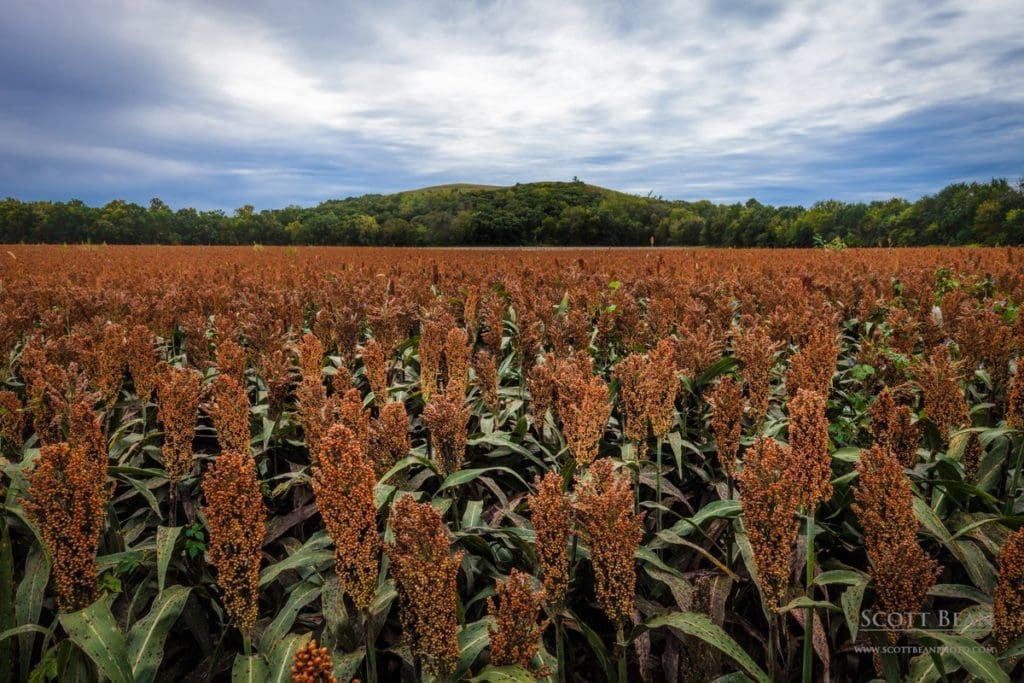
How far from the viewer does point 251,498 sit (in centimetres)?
164

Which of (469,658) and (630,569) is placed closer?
(630,569)

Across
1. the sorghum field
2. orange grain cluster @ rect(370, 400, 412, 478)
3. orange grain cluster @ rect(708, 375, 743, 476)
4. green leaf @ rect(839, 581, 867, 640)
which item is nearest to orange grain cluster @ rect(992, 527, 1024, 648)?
the sorghum field

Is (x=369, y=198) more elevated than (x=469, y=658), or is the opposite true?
(x=369, y=198)

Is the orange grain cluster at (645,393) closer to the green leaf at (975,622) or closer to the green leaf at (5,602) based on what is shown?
the green leaf at (975,622)

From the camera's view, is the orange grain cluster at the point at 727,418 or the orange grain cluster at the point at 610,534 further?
the orange grain cluster at the point at 727,418

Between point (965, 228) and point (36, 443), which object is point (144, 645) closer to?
point (36, 443)

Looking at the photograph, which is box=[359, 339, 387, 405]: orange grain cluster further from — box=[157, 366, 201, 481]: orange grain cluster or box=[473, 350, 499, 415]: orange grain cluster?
box=[157, 366, 201, 481]: orange grain cluster

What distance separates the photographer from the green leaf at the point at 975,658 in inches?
67.1

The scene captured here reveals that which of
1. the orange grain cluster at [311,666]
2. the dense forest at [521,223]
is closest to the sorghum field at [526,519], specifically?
the orange grain cluster at [311,666]

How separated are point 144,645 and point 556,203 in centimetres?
7015

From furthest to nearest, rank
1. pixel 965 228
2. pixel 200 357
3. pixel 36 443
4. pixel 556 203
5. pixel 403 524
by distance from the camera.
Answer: pixel 556 203
pixel 965 228
pixel 200 357
pixel 36 443
pixel 403 524

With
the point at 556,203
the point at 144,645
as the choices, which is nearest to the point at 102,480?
the point at 144,645

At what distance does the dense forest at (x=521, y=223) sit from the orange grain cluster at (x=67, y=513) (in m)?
55.4

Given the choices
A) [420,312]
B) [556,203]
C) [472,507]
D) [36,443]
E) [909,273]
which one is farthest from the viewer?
[556,203]
